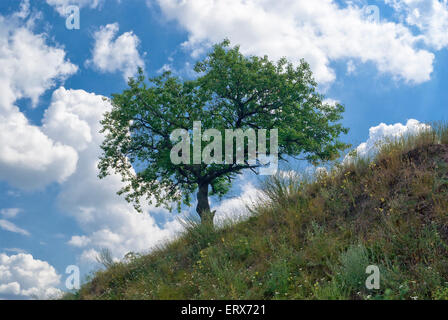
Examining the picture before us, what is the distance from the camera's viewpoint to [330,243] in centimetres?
829

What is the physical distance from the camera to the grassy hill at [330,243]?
7.01 m

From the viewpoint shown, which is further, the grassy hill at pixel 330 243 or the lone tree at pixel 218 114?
the lone tree at pixel 218 114

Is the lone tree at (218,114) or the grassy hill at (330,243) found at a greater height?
the lone tree at (218,114)

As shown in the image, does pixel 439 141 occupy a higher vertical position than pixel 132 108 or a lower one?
lower

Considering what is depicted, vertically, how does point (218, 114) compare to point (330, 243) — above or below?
above

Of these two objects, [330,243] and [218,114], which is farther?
A: [218,114]

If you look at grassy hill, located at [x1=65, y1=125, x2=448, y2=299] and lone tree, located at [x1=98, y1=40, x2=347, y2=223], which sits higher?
lone tree, located at [x1=98, y1=40, x2=347, y2=223]

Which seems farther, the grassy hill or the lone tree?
the lone tree

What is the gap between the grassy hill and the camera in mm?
7008
